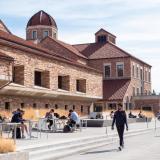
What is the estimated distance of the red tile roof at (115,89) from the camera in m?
63.6

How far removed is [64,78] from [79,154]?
3027cm

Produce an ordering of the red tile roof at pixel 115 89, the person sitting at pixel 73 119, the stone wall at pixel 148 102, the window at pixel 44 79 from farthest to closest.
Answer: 1. the stone wall at pixel 148 102
2. the red tile roof at pixel 115 89
3. the window at pixel 44 79
4. the person sitting at pixel 73 119

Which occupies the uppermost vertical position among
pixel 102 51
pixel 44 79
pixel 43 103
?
pixel 102 51

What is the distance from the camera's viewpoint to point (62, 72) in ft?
144

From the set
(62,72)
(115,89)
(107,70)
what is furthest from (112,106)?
(62,72)

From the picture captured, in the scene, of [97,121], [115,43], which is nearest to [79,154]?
[97,121]

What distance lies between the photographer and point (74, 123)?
25891 mm

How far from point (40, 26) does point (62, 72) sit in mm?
36572

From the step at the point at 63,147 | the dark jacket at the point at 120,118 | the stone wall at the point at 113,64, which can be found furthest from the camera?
the stone wall at the point at 113,64

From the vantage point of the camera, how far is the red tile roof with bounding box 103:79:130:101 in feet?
209

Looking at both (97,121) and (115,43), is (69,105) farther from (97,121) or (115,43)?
(115,43)

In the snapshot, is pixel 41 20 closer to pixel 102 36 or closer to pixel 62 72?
pixel 102 36

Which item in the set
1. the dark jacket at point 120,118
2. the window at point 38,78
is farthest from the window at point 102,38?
the dark jacket at point 120,118

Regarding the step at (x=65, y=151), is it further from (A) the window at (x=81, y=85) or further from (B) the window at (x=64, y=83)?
(A) the window at (x=81, y=85)
